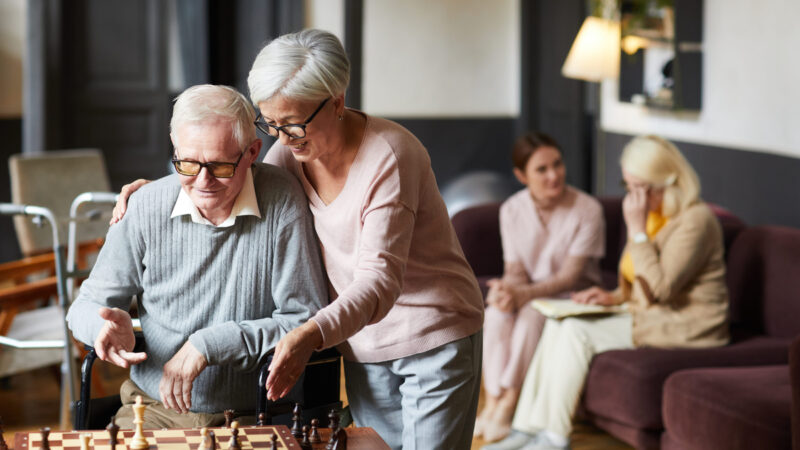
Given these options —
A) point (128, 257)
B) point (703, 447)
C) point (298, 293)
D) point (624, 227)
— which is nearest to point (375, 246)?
point (298, 293)

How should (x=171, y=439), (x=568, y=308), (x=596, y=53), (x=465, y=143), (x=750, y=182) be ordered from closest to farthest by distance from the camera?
(x=171, y=439)
(x=568, y=308)
(x=750, y=182)
(x=596, y=53)
(x=465, y=143)

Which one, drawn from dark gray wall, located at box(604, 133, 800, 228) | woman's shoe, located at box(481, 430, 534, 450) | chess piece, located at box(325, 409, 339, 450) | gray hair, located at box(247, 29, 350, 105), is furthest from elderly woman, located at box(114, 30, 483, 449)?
dark gray wall, located at box(604, 133, 800, 228)

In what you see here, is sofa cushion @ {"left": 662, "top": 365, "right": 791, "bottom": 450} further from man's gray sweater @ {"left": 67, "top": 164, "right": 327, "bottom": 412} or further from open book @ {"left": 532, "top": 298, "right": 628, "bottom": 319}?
man's gray sweater @ {"left": 67, "top": 164, "right": 327, "bottom": 412}

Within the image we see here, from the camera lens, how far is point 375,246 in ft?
5.73

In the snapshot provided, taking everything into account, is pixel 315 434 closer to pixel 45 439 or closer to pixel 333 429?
pixel 333 429

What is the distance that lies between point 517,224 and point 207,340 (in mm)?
2176

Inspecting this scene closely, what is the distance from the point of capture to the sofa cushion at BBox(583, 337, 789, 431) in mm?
3043

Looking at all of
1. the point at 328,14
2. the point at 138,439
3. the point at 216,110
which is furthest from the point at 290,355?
the point at 328,14

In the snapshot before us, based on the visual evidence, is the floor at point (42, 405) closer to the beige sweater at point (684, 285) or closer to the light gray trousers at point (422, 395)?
the beige sweater at point (684, 285)

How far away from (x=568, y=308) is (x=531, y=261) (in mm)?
405

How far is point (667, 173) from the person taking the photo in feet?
10.8

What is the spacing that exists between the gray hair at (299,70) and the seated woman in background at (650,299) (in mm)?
1781

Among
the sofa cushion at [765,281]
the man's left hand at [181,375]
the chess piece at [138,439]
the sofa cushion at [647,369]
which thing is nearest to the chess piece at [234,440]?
the chess piece at [138,439]

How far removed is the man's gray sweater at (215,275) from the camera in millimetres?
1871
